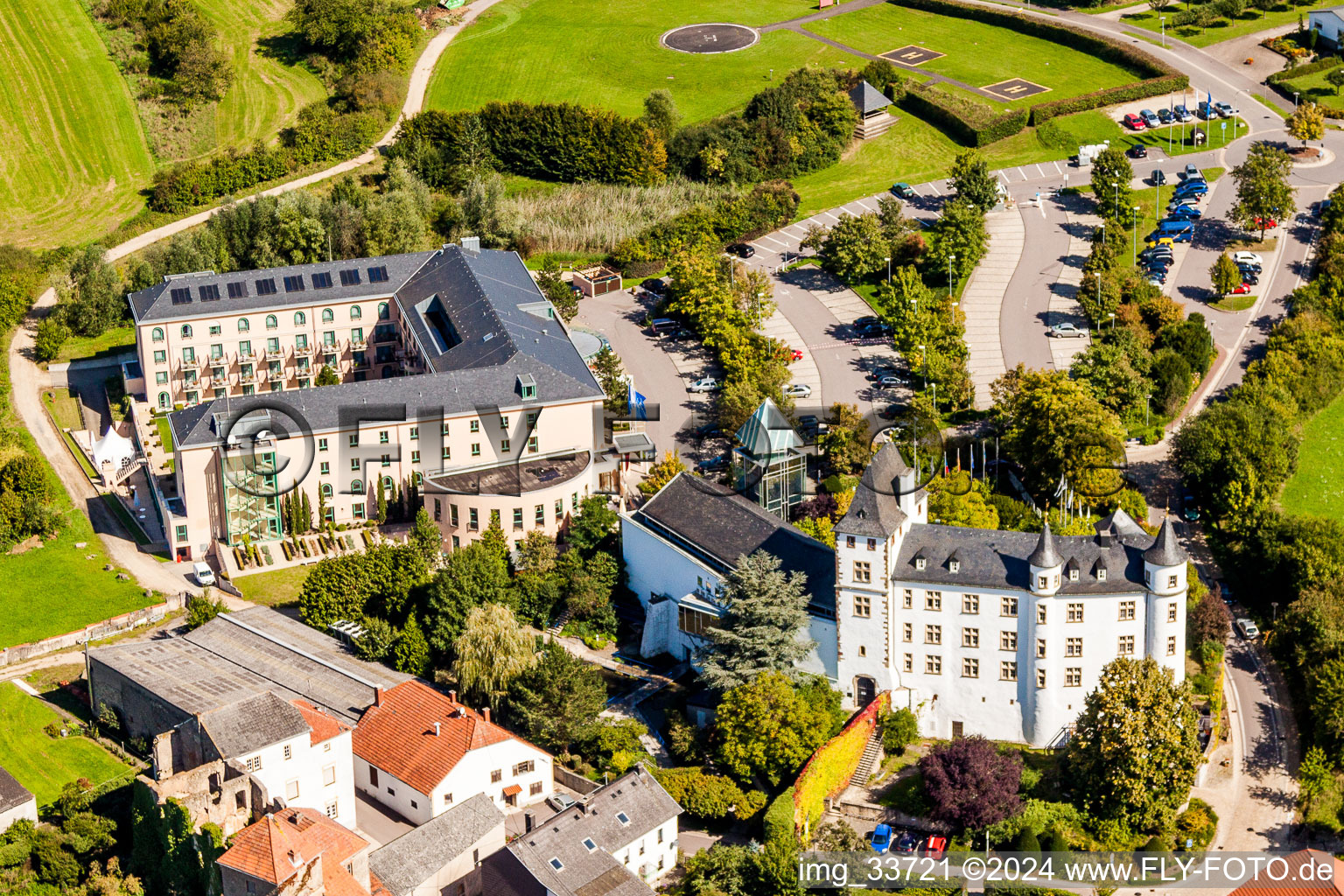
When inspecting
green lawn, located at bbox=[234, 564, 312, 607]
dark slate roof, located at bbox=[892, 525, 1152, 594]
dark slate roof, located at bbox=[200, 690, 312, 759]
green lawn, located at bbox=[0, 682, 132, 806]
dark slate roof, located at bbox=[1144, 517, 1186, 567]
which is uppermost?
dark slate roof, located at bbox=[1144, 517, 1186, 567]

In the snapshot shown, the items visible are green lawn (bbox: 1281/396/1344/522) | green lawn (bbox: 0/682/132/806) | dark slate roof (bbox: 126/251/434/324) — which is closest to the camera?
green lawn (bbox: 0/682/132/806)

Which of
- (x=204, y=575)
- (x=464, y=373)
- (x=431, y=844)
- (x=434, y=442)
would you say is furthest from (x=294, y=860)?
(x=464, y=373)

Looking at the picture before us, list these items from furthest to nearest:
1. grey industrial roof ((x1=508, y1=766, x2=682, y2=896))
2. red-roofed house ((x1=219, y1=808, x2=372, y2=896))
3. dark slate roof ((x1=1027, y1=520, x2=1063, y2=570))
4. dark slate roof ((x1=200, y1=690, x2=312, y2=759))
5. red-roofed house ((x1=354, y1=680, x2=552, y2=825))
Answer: dark slate roof ((x1=1027, y1=520, x2=1063, y2=570)) → red-roofed house ((x1=354, y1=680, x2=552, y2=825)) → dark slate roof ((x1=200, y1=690, x2=312, y2=759)) → grey industrial roof ((x1=508, y1=766, x2=682, y2=896)) → red-roofed house ((x1=219, y1=808, x2=372, y2=896))

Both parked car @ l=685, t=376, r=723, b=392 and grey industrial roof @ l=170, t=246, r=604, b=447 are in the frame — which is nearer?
grey industrial roof @ l=170, t=246, r=604, b=447

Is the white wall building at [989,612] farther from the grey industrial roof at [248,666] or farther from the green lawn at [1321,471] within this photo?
the green lawn at [1321,471]

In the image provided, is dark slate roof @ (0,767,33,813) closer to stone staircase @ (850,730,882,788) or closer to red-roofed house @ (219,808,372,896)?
red-roofed house @ (219,808,372,896)

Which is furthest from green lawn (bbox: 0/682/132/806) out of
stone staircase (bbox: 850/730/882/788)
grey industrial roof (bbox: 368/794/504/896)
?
stone staircase (bbox: 850/730/882/788)

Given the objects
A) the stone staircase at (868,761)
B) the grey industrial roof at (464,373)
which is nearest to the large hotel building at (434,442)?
the grey industrial roof at (464,373)
